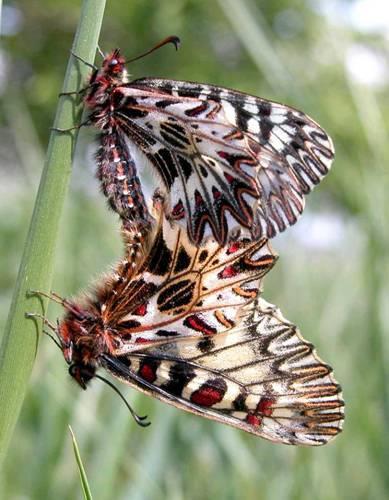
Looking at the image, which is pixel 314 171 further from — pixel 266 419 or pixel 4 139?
pixel 4 139

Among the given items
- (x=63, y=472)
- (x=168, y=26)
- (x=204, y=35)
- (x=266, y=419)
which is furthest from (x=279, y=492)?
(x=204, y=35)

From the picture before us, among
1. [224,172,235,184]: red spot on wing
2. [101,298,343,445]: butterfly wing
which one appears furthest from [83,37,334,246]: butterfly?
[101,298,343,445]: butterfly wing

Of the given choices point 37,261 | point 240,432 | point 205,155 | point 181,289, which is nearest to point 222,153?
point 205,155

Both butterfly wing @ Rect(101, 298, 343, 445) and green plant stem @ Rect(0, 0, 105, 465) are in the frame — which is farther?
butterfly wing @ Rect(101, 298, 343, 445)

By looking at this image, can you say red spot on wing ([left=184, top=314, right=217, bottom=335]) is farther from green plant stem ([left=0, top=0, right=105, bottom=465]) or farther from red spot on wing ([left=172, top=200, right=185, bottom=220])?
green plant stem ([left=0, top=0, right=105, bottom=465])

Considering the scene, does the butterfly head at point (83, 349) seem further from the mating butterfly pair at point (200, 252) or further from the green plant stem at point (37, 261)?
the green plant stem at point (37, 261)

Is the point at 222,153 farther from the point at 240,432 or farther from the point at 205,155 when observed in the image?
the point at 240,432

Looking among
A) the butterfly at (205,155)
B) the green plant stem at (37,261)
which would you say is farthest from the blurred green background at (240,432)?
the green plant stem at (37,261)
